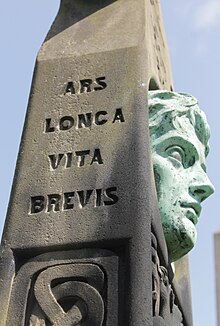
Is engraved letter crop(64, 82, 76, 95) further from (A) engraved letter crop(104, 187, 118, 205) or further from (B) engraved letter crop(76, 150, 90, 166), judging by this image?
(A) engraved letter crop(104, 187, 118, 205)

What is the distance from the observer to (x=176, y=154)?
13.8 ft

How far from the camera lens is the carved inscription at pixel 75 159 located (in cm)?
389

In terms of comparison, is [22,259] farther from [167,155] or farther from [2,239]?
[167,155]

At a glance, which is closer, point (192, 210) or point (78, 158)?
point (78, 158)

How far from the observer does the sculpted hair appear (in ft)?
14.1

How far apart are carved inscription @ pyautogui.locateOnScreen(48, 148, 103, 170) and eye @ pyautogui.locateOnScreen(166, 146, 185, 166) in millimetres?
472

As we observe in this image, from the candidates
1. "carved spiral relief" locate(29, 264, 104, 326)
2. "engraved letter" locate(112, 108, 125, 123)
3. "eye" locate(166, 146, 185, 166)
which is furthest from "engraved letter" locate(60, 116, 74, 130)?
"carved spiral relief" locate(29, 264, 104, 326)

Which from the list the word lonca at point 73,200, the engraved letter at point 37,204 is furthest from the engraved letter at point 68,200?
the engraved letter at point 37,204

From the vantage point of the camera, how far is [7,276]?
364 centimetres

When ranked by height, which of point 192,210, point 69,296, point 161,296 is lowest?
point 69,296

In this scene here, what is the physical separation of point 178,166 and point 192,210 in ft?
0.82

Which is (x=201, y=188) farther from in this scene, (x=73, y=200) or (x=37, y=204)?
(x=37, y=204)

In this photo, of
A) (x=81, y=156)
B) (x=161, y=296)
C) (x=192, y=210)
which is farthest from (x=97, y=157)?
(x=161, y=296)

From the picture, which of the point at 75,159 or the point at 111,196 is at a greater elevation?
the point at 75,159
